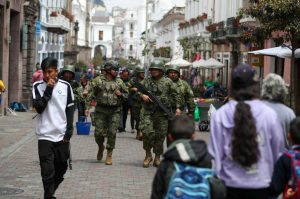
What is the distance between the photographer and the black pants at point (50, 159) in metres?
8.48

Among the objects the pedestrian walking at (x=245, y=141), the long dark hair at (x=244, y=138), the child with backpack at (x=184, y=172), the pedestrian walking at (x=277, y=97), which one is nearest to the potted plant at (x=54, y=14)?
the pedestrian walking at (x=277, y=97)

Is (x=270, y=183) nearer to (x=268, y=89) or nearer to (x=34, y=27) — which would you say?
(x=268, y=89)

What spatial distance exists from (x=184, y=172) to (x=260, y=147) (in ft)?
2.34

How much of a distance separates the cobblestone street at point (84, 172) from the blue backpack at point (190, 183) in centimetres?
463

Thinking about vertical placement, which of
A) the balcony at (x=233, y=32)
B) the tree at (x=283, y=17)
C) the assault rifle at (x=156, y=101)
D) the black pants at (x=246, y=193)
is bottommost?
the black pants at (x=246, y=193)

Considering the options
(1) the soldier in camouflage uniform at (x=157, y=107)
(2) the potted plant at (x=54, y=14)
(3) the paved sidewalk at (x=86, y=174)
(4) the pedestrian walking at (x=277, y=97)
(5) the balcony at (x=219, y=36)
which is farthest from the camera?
(2) the potted plant at (x=54, y=14)

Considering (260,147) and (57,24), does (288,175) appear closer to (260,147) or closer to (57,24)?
(260,147)

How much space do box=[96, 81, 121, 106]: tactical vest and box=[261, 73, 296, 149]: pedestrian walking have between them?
678cm

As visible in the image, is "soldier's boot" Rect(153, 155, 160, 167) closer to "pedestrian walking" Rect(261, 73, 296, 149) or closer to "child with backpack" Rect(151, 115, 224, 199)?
"pedestrian walking" Rect(261, 73, 296, 149)

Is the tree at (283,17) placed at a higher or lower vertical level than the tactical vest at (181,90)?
higher

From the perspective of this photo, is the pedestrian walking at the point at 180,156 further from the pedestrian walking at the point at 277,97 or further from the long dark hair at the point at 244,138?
the pedestrian walking at the point at 277,97

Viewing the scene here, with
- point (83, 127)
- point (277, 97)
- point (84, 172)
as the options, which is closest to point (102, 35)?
Answer: point (83, 127)

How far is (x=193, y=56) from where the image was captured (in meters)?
45.1

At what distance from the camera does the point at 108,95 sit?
13008 millimetres
